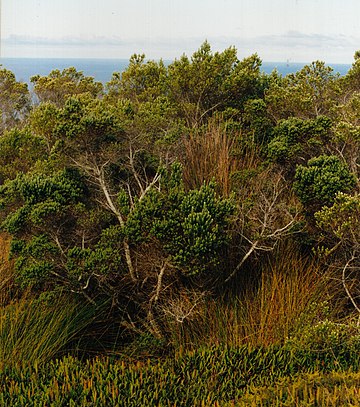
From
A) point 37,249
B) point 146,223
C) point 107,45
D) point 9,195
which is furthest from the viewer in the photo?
point 107,45

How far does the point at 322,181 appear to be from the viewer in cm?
484

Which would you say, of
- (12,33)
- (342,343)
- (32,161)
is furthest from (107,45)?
(342,343)

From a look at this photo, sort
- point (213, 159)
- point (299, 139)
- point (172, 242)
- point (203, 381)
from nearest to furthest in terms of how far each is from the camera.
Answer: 1. point (203, 381)
2. point (172, 242)
3. point (213, 159)
4. point (299, 139)

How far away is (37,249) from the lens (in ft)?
14.5

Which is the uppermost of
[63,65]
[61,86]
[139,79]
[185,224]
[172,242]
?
[63,65]

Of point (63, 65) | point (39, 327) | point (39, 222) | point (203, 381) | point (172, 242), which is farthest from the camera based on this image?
point (63, 65)

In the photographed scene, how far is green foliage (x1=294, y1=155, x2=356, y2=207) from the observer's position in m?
4.82

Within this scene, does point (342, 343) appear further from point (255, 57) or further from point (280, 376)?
point (255, 57)

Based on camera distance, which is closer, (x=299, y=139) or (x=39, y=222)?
(x=39, y=222)

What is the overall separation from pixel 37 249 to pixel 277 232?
2143 millimetres

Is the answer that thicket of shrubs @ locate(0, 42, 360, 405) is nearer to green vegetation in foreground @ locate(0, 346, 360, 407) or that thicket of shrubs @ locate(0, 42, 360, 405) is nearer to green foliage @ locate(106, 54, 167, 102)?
green vegetation in foreground @ locate(0, 346, 360, 407)

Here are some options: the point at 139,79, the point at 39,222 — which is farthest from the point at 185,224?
the point at 139,79

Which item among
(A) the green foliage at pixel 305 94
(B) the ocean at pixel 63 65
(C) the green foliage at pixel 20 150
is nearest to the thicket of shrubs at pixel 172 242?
(C) the green foliage at pixel 20 150

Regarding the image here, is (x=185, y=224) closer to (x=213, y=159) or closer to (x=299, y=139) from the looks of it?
(x=213, y=159)
